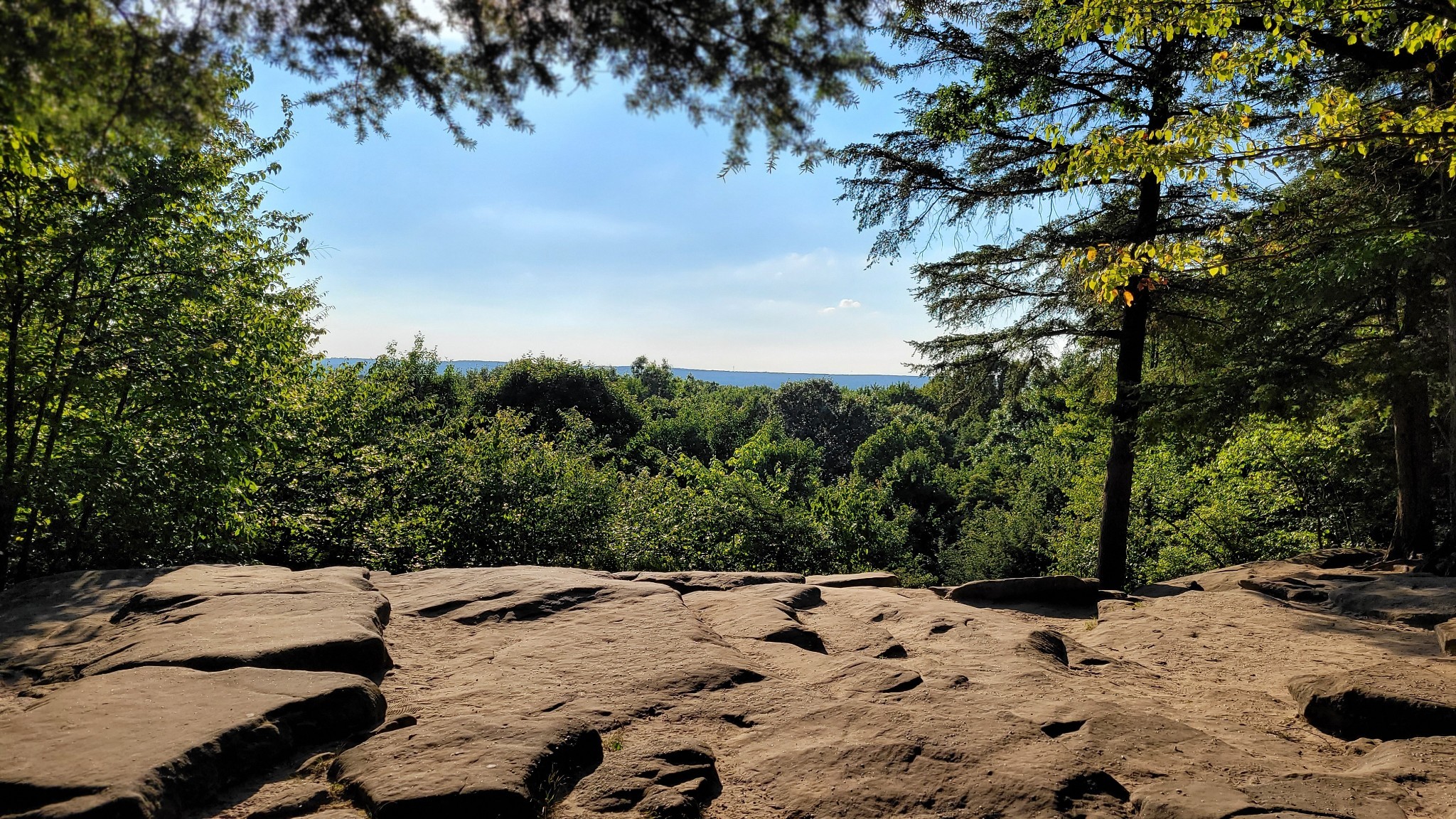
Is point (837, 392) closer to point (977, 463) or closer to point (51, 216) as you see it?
point (977, 463)

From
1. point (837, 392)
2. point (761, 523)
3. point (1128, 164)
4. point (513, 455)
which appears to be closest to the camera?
point (1128, 164)

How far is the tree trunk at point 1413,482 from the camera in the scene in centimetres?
1027

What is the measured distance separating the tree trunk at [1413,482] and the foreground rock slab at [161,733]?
1262cm

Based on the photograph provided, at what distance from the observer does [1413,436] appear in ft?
33.7

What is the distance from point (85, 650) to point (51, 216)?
3930 millimetres

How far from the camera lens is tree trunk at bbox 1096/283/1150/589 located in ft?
35.8

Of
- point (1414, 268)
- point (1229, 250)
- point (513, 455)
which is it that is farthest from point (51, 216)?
point (1414, 268)

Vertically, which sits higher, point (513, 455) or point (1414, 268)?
Answer: point (1414, 268)

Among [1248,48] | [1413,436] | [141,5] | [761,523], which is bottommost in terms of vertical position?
[761,523]

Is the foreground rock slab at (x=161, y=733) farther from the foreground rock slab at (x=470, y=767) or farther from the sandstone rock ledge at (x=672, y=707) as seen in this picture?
the foreground rock slab at (x=470, y=767)

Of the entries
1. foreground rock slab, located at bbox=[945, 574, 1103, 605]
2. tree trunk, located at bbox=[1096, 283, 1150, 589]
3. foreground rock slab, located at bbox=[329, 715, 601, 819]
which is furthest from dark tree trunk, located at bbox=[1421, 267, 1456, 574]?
foreground rock slab, located at bbox=[329, 715, 601, 819]

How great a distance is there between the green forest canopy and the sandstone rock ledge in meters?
2.01

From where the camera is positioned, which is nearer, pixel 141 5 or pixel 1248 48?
pixel 141 5

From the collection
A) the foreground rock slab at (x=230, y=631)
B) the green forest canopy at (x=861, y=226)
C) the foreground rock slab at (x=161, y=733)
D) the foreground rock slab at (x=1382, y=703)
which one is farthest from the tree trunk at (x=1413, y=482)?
the foreground rock slab at (x=161, y=733)
